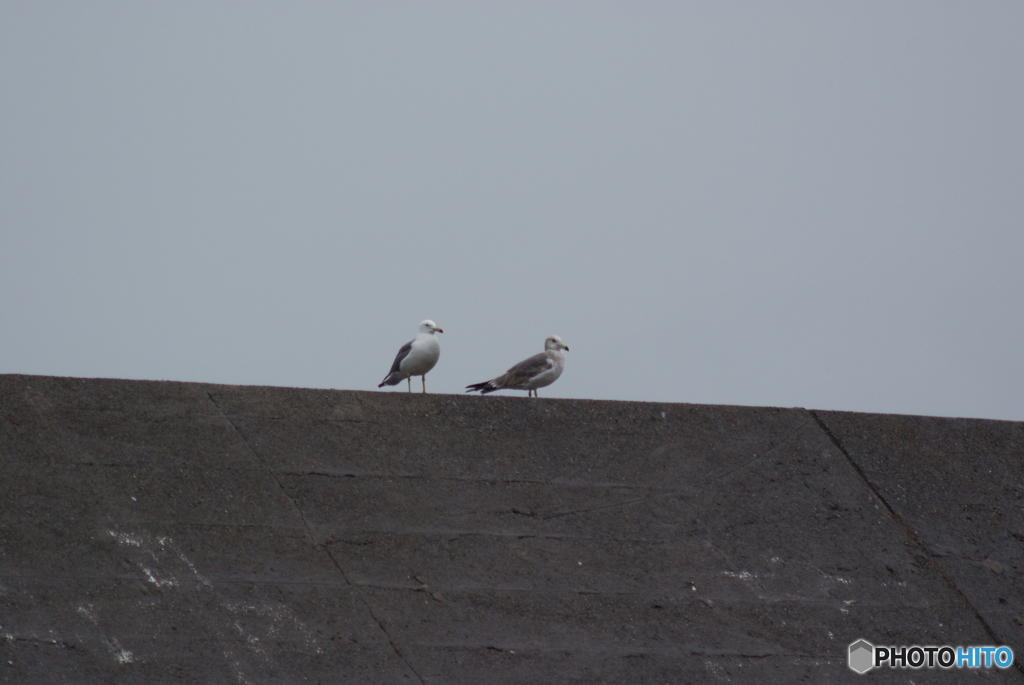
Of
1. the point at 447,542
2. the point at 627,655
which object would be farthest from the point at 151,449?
the point at 627,655

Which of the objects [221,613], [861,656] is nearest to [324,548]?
[221,613]

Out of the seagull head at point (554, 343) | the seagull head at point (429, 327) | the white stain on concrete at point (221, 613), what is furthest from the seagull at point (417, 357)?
the white stain on concrete at point (221, 613)

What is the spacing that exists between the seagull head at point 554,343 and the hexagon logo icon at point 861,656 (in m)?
6.52

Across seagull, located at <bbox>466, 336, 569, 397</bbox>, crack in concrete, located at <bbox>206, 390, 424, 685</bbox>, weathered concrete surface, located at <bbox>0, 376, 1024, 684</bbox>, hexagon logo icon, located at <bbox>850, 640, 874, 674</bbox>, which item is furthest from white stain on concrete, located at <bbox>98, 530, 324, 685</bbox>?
seagull, located at <bbox>466, 336, 569, 397</bbox>

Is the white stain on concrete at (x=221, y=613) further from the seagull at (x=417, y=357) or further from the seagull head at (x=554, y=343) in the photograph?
the seagull head at (x=554, y=343)

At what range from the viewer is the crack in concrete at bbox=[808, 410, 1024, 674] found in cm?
474

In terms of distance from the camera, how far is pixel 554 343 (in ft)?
35.9

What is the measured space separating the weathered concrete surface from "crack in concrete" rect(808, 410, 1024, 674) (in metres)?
0.01

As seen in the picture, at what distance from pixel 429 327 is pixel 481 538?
5740 mm

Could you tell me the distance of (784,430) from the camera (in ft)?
18.6

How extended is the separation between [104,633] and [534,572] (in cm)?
173

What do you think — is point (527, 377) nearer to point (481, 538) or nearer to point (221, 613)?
point (481, 538)

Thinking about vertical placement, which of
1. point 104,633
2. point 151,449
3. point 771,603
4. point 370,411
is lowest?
point 104,633

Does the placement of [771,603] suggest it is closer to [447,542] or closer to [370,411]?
[447,542]
